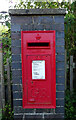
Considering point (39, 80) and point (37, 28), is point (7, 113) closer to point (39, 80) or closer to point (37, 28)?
point (39, 80)

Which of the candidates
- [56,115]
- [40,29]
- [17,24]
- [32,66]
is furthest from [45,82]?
[17,24]

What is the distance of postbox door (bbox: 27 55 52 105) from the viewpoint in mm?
2381

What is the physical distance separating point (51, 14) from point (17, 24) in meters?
0.60

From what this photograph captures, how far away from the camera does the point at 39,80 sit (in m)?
2.43

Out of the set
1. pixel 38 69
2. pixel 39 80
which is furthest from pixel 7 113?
pixel 38 69

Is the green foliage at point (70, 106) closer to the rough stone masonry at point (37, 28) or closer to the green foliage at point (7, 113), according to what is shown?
the rough stone masonry at point (37, 28)

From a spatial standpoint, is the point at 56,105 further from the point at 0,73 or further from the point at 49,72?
the point at 0,73

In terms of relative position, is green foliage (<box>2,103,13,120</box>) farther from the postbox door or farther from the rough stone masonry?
the postbox door

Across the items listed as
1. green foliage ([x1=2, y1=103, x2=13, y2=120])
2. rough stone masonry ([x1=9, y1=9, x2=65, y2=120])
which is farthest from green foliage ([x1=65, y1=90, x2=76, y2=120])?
green foliage ([x1=2, y1=103, x2=13, y2=120])

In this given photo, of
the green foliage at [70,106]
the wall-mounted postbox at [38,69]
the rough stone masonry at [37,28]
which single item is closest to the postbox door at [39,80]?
the wall-mounted postbox at [38,69]

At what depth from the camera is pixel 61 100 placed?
253cm

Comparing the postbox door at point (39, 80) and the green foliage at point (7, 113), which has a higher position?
the postbox door at point (39, 80)

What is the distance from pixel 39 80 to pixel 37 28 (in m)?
0.89

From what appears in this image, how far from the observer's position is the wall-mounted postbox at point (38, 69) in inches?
92.5
